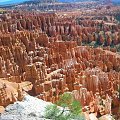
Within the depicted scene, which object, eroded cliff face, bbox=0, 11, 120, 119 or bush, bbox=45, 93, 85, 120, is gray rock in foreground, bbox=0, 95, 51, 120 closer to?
bush, bbox=45, 93, 85, 120

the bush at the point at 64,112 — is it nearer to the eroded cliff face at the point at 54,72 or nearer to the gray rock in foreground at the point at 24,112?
the gray rock in foreground at the point at 24,112

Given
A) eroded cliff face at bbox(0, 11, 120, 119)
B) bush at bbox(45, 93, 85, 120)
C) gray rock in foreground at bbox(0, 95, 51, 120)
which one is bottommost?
eroded cliff face at bbox(0, 11, 120, 119)

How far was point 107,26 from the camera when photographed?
92.8 m

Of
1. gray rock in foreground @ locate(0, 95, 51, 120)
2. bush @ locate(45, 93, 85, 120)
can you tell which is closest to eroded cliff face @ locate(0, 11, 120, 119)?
gray rock in foreground @ locate(0, 95, 51, 120)

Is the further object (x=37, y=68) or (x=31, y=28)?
(x=31, y=28)

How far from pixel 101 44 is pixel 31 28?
51.9ft

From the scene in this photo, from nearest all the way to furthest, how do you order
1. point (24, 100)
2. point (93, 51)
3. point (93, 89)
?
point (24, 100) → point (93, 89) → point (93, 51)

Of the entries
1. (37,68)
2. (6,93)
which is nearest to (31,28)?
(37,68)

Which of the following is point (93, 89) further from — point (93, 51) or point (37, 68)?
point (93, 51)

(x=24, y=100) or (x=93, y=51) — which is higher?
(x=24, y=100)

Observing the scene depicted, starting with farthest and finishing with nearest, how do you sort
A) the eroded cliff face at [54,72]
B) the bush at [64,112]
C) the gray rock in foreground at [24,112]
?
Result: the eroded cliff face at [54,72]
the bush at [64,112]
the gray rock in foreground at [24,112]

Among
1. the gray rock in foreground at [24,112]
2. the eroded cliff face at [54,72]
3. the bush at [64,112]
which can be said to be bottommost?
the eroded cliff face at [54,72]

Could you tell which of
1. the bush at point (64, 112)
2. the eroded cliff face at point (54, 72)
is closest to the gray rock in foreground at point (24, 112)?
the bush at point (64, 112)

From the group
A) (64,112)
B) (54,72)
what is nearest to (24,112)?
(64,112)
